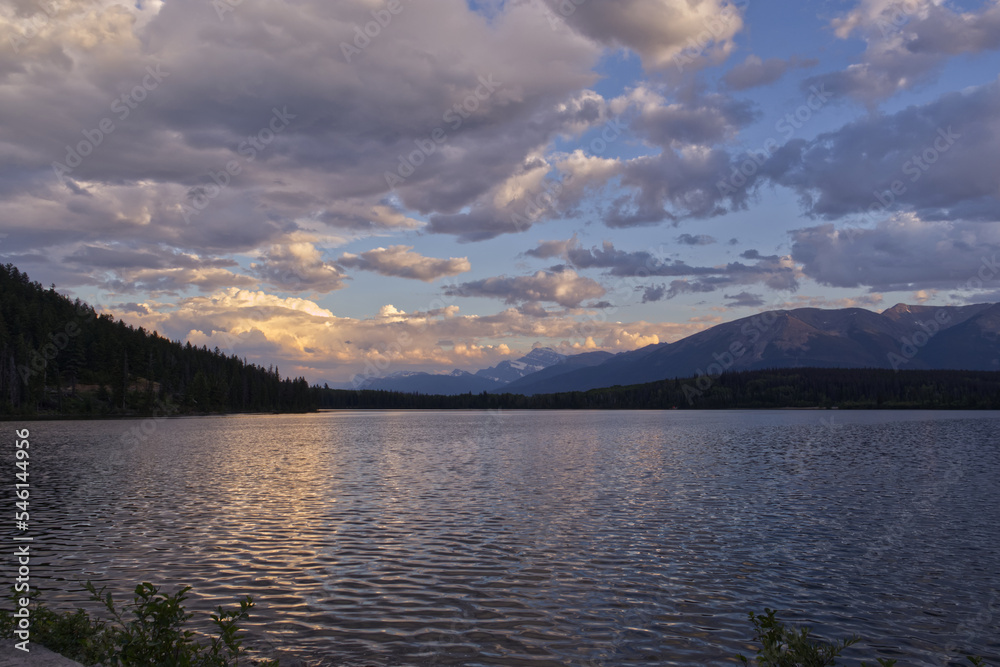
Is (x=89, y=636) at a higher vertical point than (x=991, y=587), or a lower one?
higher

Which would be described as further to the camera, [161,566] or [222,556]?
[222,556]

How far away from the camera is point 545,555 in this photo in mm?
30344

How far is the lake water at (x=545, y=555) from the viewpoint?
20375 mm

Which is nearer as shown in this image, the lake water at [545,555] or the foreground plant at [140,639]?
the foreground plant at [140,639]

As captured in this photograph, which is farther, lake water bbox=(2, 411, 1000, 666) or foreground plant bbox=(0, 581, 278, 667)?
lake water bbox=(2, 411, 1000, 666)

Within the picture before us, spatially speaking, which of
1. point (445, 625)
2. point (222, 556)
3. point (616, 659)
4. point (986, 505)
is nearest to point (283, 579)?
point (222, 556)

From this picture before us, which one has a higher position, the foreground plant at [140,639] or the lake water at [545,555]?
the foreground plant at [140,639]

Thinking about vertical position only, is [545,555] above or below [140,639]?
below

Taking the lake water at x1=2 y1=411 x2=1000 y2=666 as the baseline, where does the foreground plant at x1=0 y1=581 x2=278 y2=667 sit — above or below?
above

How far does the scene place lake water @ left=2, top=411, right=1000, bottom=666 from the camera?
20.4 m

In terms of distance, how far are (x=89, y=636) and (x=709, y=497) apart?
137 ft

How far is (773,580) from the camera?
26.3m

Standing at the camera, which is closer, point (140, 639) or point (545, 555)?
point (140, 639)

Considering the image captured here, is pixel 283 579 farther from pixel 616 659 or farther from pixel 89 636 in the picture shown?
pixel 616 659
